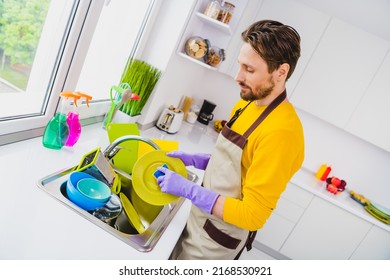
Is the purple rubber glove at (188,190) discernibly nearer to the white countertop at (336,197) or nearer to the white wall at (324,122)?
the white wall at (324,122)

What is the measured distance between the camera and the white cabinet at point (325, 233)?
2529 millimetres

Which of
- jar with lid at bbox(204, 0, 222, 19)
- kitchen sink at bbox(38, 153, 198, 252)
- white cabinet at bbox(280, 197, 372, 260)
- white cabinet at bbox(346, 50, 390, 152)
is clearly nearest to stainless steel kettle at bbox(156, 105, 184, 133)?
jar with lid at bbox(204, 0, 222, 19)

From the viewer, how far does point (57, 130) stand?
1186 millimetres

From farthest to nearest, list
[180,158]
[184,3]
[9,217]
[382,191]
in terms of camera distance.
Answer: [382,191] < [184,3] < [180,158] < [9,217]

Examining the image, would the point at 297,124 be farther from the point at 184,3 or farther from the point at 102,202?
the point at 184,3

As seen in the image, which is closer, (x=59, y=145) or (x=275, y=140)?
(x=275, y=140)

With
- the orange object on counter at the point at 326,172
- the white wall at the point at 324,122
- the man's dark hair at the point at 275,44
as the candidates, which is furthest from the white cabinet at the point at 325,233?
the man's dark hair at the point at 275,44

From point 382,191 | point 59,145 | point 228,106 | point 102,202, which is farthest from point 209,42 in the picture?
point 382,191

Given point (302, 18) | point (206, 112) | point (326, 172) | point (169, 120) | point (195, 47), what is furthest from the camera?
point (206, 112)

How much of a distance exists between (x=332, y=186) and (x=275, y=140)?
2164 mm

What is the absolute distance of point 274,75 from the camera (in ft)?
3.20

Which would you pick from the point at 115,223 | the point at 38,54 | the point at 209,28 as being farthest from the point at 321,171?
the point at 38,54

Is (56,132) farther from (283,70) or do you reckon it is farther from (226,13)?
(226,13)

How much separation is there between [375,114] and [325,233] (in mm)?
1197
